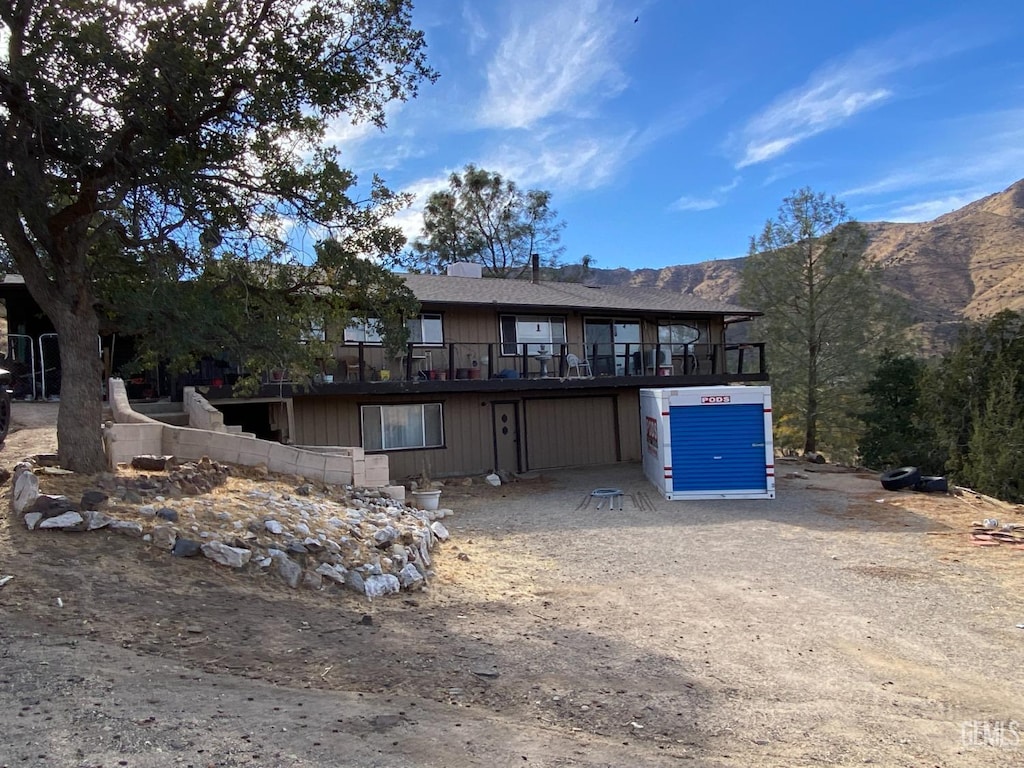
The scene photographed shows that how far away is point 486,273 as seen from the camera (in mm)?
36156

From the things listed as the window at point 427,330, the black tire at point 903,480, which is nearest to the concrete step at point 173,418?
the window at point 427,330

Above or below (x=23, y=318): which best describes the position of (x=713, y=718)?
below

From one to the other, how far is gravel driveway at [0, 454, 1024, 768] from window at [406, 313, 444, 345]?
912cm

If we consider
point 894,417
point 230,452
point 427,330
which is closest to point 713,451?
point 427,330

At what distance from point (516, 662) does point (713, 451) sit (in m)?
A: 9.68

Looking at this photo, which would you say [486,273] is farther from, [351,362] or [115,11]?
[115,11]

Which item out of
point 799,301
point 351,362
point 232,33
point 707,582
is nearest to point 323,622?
point 707,582

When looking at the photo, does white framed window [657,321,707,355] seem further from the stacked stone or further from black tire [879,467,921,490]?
the stacked stone

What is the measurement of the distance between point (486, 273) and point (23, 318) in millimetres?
23459

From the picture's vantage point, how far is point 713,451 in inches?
546

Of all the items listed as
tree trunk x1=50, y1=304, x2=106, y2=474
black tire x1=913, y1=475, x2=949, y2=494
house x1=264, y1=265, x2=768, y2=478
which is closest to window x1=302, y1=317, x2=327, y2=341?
tree trunk x1=50, y1=304, x2=106, y2=474

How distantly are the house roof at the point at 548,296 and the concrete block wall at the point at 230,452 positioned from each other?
6.66m

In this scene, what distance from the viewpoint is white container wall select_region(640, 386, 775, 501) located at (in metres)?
13.7

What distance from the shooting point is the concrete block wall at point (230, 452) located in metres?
8.83
